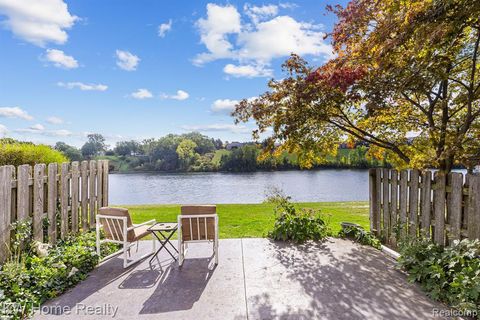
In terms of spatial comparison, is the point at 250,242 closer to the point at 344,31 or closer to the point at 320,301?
the point at 320,301

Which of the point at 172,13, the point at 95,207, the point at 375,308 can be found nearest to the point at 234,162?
the point at 172,13

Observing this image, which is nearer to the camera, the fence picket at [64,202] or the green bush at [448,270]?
the green bush at [448,270]

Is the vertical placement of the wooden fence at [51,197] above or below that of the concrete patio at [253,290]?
above

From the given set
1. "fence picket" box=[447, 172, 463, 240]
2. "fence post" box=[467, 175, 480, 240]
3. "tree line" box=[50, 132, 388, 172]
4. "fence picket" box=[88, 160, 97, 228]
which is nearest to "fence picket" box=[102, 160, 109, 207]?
"fence picket" box=[88, 160, 97, 228]

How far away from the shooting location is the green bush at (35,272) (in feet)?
8.92

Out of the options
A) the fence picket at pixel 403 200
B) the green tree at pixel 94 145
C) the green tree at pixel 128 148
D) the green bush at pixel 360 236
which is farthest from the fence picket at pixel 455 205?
the green tree at pixel 94 145

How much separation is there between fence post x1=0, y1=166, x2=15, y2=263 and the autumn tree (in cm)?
383

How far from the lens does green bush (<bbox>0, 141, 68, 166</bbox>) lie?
465cm

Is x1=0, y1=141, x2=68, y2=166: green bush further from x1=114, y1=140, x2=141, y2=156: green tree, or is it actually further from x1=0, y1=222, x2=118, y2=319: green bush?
x1=114, y1=140, x2=141, y2=156: green tree

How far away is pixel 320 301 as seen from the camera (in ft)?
9.53

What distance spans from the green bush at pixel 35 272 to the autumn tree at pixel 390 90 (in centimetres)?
377

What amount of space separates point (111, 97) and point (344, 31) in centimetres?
2170

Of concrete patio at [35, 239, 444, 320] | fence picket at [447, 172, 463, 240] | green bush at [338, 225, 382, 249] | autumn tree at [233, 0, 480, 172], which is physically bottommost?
concrete patio at [35, 239, 444, 320]

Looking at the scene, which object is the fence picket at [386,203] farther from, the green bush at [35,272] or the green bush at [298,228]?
the green bush at [35,272]
